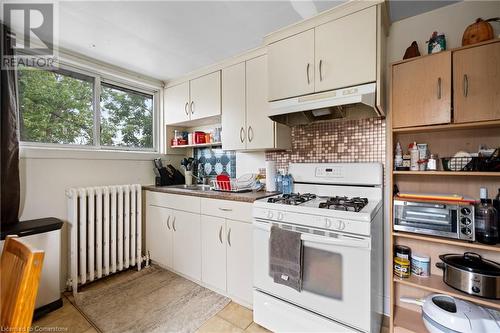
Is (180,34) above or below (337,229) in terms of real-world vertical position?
above

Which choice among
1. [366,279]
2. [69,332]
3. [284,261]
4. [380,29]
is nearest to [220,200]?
[284,261]

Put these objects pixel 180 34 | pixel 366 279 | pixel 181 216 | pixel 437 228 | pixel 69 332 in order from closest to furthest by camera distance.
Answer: pixel 366 279, pixel 437 228, pixel 69 332, pixel 180 34, pixel 181 216

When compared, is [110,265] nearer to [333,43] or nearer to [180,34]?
[180,34]

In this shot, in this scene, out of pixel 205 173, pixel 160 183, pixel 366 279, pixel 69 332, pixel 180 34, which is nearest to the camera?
pixel 366 279

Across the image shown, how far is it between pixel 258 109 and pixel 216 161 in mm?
979

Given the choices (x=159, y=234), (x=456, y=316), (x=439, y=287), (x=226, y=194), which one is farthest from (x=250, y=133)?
(x=456, y=316)

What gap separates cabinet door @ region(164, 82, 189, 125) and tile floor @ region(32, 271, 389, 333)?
6.61 ft

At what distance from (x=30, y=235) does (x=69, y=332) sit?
0.75 metres

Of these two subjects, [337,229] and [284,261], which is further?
[284,261]

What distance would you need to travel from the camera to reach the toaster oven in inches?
50.9

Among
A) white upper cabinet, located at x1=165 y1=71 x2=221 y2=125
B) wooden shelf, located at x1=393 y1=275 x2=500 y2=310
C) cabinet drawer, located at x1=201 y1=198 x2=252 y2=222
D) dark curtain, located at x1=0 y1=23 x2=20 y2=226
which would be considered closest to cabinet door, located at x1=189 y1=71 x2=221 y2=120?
white upper cabinet, located at x1=165 y1=71 x2=221 y2=125

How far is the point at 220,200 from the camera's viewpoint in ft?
6.34

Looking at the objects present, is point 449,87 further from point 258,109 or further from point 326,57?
point 258,109

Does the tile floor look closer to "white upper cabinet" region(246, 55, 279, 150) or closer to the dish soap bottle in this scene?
the dish soap bottle
